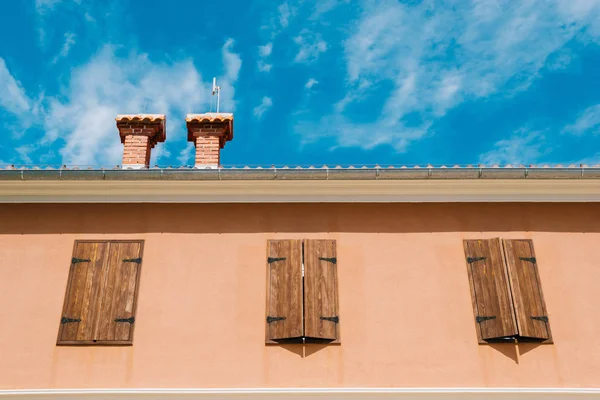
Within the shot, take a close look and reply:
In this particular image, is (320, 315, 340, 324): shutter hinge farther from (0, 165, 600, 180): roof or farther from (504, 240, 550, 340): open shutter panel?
(504, 240, 550, 340): open shutter panel

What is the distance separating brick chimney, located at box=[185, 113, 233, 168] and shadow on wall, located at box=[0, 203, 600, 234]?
1.68 m

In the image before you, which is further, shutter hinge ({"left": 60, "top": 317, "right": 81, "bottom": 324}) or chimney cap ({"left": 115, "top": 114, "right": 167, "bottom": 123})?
chimney cap ({"left": 115, "top": 114, "right": 167, "bottom": 123})

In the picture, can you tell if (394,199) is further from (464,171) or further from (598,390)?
(598,390)

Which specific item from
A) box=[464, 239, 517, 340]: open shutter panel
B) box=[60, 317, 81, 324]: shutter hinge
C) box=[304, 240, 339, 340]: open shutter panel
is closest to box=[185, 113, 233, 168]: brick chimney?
box=[304, 240, 339, 340]: open shutter panel

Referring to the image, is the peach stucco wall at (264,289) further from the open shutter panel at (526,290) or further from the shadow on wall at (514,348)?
the open shutter panel at (526,290)

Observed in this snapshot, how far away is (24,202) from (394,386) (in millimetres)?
5263

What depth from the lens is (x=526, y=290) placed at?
6461 millimetres

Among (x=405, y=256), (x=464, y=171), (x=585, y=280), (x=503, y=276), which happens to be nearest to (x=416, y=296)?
(x=405, y=256)

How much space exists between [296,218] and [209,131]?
8.44ft

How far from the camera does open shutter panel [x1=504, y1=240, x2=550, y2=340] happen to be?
20.4 ft

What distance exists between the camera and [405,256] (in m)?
6.79

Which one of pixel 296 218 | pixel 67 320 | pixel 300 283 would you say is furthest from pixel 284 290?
pixel 67 320

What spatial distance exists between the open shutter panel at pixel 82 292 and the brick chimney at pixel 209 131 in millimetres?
2436
